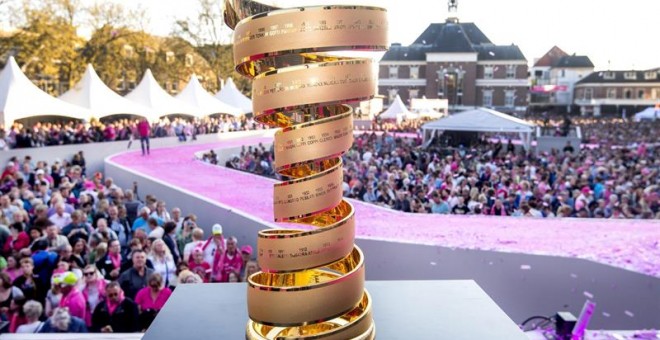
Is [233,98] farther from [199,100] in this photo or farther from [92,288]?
[92,288]

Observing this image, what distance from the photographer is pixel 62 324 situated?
5852 millimetres

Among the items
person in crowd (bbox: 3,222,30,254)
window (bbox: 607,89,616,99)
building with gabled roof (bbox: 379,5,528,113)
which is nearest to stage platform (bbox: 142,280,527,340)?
person in crowd (bbox: 3,222,30,254)

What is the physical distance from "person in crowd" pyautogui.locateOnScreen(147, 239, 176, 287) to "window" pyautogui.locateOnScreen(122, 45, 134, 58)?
35958 mm

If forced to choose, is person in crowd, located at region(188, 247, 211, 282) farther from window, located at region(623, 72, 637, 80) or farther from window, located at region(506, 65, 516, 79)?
window, located at region(623, 72, 637, 80)

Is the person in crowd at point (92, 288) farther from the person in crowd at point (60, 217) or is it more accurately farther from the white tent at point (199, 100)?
the white tent at point (199, 100)

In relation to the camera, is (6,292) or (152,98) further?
(152,98)

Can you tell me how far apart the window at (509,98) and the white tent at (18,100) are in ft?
176

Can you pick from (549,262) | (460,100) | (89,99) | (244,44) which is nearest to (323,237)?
(244,44)

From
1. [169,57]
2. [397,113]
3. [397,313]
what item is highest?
[169,57]

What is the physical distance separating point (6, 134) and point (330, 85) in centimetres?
2057

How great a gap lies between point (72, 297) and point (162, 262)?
1531 mm

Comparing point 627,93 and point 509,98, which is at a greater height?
point 627,93

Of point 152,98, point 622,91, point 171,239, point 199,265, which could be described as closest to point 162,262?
point 199,265

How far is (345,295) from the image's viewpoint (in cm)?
355
